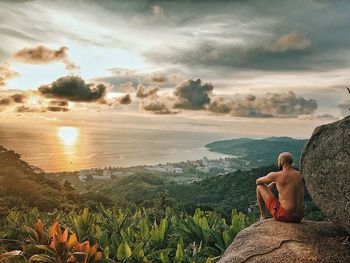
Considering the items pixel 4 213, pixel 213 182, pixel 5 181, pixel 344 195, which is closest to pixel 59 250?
pixel 344 195

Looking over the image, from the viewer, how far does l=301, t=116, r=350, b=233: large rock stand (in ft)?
15.2

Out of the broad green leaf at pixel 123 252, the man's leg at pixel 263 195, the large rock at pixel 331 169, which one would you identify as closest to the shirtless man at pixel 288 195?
the man's leg at pixel 263 195

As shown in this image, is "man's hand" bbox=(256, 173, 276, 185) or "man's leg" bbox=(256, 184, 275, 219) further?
"man's leg" bbox=(256, 184, 275, 219)

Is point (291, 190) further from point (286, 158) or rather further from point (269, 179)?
point (286, 158)

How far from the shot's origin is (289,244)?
4840 mm

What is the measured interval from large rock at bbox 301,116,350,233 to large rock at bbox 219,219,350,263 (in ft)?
1.11

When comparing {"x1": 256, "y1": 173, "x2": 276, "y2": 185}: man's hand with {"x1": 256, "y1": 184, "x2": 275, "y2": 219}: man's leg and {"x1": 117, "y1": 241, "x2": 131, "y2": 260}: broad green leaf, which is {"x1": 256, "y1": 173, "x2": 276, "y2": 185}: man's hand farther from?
{"x1": 117, "y1": 241, "x2": 131, "y2": 260}: broad green leaf

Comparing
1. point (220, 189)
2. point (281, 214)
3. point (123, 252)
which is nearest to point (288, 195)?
point (281, 214)

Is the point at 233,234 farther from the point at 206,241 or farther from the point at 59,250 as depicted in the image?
the point at 59,250

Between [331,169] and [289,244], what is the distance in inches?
40.6

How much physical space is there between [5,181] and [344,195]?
2703 cm

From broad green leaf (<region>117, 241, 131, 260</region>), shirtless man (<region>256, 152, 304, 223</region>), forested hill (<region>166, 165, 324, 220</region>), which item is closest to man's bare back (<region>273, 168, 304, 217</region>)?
shirtless man (<region>256, 152, 304, 223</region>)

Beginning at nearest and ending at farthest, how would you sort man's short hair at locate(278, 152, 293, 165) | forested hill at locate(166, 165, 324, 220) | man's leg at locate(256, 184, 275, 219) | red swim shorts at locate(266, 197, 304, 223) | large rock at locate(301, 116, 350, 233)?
large rock at locate(301, 116, 350, 233) → red swim shorts at locate(266, 197, 304, 223) → man's short hair at locate(278, 152, 293, 165) → man's leg at locate(256, 184, 275, 219) → forested hill at locate(166, 165, 324, 220)

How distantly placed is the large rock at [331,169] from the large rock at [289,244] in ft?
1.11
